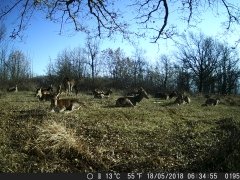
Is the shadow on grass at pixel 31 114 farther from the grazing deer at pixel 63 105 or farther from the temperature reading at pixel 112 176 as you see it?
the temperature reading at pixel 112 176

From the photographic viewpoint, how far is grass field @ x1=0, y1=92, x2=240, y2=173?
10.2m

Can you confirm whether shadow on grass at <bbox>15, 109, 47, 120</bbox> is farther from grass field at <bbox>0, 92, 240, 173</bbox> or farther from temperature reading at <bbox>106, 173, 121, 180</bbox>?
temperature reading at <bbox>106, 173, 121, 180</bbox>

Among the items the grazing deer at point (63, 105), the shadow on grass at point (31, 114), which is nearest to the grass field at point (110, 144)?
the shadow on grass at point (31, 114)

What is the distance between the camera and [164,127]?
14.6 meters

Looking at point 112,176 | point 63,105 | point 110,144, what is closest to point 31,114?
point 63,105

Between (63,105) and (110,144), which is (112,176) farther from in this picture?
(63,105)

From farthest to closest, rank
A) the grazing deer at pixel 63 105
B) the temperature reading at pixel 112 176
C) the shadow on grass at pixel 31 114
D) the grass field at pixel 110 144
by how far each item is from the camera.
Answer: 1. the grazing deer at pixel 63 105
2. the shadow on grass at pixel 31 114
3. the grass field at pixel 110 144
4. the temperature reading at pixel 112 176

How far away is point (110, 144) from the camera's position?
1192 cm

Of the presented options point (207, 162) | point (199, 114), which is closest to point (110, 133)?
point (207, 162)

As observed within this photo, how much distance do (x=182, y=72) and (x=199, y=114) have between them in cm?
5398

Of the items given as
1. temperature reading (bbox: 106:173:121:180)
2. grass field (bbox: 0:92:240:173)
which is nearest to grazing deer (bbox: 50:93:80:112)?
grass field (bbox: 0:92:240:173)

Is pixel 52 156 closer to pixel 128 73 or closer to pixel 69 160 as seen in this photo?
pixel 69 160

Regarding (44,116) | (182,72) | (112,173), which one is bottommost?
(112,173)

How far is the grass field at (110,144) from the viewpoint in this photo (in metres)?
10.2
